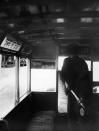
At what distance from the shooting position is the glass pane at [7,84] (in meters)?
5.99

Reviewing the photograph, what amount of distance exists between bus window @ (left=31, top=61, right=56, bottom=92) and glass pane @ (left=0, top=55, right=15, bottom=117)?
126 inches

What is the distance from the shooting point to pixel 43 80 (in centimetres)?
1065

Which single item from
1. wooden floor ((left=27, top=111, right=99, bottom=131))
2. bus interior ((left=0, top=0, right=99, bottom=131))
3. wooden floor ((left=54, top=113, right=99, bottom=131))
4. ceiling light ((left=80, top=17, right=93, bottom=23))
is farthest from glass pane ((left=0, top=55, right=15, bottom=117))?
ceiling light ((left=80, top=17, right=93, bottom=23))

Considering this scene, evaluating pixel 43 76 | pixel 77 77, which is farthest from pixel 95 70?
pixel 77 77

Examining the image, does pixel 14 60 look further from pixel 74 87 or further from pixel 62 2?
pixel 62 2

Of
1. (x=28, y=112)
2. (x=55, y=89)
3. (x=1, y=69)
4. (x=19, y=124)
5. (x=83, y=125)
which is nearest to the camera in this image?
(x=1, y=69)

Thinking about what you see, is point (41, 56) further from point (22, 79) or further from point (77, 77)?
point (77, 77)

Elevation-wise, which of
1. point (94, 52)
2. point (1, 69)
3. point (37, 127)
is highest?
point (94, 52)

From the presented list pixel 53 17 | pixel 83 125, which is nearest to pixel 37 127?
pixel 83 125

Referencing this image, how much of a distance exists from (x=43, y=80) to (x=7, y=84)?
4.09 metres

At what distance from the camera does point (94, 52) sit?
33.0 feet

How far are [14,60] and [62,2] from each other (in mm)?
3974

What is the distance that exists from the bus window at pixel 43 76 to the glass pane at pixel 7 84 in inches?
126

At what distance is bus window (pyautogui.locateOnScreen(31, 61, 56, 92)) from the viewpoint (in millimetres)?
10539
